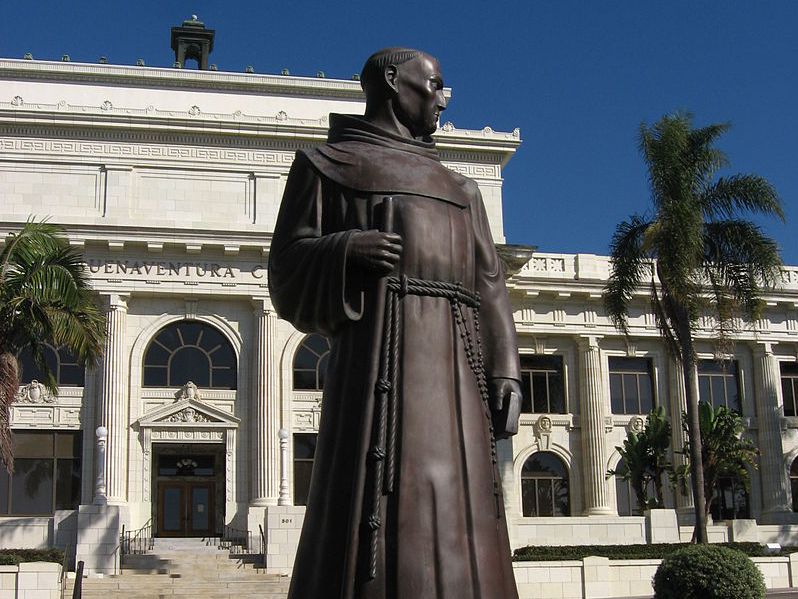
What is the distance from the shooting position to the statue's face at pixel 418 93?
20.0 feet

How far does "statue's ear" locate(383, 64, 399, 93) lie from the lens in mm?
6094

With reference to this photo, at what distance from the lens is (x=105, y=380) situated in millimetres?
40219

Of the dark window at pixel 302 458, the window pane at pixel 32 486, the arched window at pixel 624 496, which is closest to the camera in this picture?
the window pane at pixel 32 486

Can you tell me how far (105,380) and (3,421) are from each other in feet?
54.1

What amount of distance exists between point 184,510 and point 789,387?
2680cm

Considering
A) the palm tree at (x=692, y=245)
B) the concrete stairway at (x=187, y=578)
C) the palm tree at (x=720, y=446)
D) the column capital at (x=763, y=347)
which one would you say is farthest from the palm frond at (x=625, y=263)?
the column capital at (x=763, y=347)

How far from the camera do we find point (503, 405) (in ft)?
19.4

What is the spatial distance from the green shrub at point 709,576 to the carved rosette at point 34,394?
25187mm

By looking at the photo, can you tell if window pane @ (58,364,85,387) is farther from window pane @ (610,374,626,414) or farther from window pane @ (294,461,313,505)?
window pane @ (610,374,626,414)

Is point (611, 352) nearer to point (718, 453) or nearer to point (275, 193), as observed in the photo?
point (718, 453)

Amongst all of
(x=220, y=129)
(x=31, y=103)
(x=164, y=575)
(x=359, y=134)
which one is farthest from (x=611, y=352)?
(x=359, y=134)

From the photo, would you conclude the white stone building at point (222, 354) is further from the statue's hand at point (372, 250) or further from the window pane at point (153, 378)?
the statue's hand at point (372, 250)

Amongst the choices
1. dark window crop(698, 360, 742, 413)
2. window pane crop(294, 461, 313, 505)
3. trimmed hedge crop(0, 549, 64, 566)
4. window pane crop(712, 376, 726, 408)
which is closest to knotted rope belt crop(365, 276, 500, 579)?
trimmed hedge crop(0, 549, 64, 566)

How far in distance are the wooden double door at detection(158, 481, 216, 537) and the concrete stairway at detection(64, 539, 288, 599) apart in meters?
3.39
